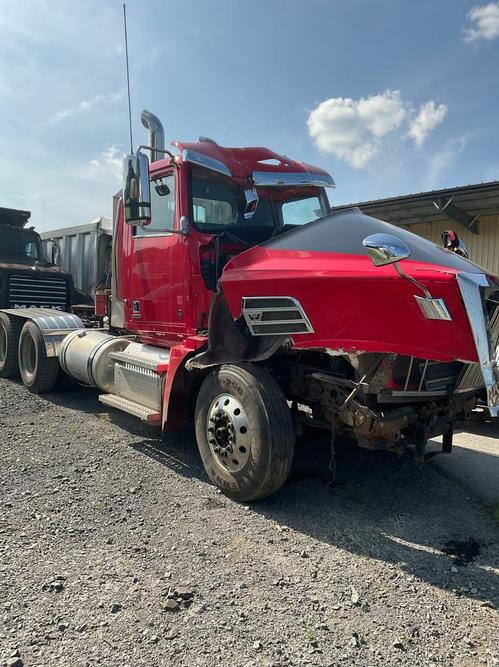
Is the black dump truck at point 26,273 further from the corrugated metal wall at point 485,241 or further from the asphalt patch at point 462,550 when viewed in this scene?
the asphalt patch at point 462,550

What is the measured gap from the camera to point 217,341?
430 centimetres

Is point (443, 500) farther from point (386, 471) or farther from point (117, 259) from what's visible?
point (117, 259)

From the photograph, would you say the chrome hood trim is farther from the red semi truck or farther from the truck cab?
the truck cab

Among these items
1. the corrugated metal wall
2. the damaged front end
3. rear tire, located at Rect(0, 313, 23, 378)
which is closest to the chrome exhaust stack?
the damaged front end

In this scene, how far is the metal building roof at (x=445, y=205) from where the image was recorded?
9.62 metres

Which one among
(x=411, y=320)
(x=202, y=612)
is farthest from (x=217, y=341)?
(x=202, y=612)

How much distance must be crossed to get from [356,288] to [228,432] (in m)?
1.56

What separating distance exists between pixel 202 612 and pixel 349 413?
159 cm

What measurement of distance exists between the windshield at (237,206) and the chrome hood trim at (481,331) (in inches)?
97.6

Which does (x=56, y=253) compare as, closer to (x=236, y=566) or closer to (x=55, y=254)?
(x=55, y=254)

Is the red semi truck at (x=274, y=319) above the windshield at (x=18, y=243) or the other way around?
the other way around

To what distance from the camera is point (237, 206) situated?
4953mm

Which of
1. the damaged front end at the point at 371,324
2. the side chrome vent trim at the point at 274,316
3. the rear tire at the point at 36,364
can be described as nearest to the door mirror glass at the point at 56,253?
the rear tire at the point at 36,364

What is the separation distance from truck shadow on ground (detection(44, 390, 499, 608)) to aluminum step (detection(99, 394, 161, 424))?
1.35 feet
